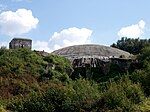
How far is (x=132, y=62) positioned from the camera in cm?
4644

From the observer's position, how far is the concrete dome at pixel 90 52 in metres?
54.2

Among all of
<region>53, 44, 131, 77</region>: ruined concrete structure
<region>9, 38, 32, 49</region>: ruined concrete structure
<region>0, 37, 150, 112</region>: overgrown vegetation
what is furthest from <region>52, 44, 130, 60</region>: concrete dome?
<region>0, 37, 150, 112</region>: overgrown vegetation

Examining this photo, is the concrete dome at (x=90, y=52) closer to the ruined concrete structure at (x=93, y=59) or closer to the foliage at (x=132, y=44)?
the ruined concrete structure at (x=93, y=59)

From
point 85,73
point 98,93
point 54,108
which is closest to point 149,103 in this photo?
point 98,93

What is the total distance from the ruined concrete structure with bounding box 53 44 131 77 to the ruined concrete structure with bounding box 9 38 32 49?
14.6 feet

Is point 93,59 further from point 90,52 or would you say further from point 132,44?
point 132,44

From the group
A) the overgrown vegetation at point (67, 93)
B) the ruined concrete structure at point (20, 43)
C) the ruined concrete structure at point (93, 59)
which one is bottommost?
the overgrown vegetation at point (67, 93)

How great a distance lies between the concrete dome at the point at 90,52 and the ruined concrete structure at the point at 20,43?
4.44 metres

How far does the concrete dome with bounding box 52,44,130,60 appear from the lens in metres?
54.2

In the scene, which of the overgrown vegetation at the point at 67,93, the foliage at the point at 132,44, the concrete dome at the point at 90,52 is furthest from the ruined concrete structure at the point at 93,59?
the foliage at the point at 132,44

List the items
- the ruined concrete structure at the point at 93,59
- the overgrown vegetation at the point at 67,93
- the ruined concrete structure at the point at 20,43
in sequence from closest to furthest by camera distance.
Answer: the overgrown vegetation at the point at 67,93
the ruined concrete structure at the point at 93,59
the ruined concrete structure at the point at 20,43

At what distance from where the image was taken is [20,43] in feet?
186

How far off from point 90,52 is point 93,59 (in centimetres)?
520

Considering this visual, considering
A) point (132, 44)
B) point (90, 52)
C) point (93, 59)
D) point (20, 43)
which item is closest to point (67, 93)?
point (93, 59)
